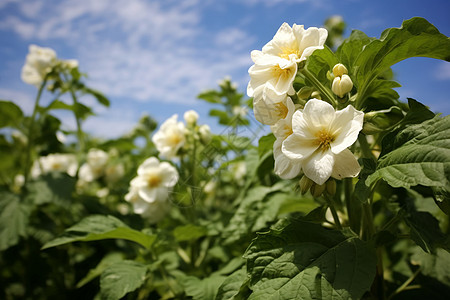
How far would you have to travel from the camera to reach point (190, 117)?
224cm

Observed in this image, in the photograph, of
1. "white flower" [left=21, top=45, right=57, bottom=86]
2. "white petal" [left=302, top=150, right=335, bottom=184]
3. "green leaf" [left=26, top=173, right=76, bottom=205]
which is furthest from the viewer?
"white flower" [left=21, top=45, right=57, bottom=86]

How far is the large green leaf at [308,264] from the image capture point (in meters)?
1.00

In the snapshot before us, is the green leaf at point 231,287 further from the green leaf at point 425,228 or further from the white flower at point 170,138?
the white flower at point 170,138

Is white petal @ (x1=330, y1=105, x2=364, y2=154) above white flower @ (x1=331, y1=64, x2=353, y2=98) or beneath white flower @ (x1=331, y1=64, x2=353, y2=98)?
beneath

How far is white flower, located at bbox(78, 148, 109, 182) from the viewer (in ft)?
10.5

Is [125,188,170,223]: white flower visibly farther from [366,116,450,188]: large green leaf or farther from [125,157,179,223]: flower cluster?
[366,116,450,188]: large green leaf

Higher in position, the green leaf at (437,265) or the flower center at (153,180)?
the flower center at (153,180)

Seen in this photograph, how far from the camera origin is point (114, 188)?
10.8ft

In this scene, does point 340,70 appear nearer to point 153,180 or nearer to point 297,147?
point 297,147

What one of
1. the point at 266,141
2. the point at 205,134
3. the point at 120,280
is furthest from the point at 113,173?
the point at 266,141

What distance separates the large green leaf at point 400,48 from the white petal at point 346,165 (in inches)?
13.7

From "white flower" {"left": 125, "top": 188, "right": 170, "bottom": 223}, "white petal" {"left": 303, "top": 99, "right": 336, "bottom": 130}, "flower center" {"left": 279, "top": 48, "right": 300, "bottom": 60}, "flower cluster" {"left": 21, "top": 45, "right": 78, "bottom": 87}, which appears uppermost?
"flower cluster" {"left": 21, "top": 45, "right": 78, "bottom": 87}

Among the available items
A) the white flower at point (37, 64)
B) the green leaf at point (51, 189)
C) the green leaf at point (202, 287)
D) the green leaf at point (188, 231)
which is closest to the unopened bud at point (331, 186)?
the green leaf at point (202, 287)

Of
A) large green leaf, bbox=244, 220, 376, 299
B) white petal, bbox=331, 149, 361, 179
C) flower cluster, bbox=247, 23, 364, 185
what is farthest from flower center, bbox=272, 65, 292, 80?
large green leaf, bbox=244, 220, 376, 299
